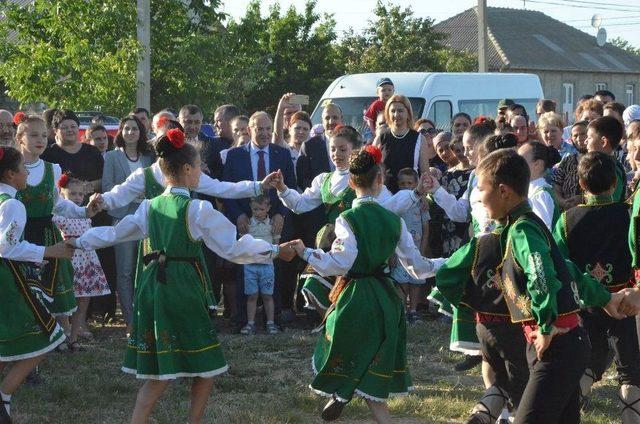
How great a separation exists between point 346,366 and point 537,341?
→ 66.1 inches

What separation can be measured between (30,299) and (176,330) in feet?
3.97

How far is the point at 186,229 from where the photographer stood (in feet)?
19.5

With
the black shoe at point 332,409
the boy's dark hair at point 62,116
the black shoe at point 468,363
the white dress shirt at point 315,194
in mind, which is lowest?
the black shoe at point 468,363

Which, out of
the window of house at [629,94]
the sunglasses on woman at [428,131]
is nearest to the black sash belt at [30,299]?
the sunglasses on woman at [428,131]

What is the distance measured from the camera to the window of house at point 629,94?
57.2 metres

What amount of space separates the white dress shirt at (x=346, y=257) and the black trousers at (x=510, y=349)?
72 centimetres

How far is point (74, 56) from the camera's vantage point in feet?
53.2

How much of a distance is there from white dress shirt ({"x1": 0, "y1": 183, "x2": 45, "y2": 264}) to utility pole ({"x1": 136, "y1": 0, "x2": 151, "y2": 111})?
1104 centimetres

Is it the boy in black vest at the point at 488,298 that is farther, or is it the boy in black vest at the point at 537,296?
the boy in black vest at the point at 488,298

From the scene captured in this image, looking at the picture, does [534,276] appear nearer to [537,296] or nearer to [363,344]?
[537,296]

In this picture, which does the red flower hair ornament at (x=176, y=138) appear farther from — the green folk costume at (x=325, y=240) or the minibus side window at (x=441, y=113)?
the minibus side window at (x=441, y=113)

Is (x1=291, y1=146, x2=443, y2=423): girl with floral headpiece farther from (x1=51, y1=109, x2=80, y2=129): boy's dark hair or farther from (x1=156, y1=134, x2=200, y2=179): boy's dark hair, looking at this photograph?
(x1=51, y1=109, x2=80, y2=129): boy's dark hair

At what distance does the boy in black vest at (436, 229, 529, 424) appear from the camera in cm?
523

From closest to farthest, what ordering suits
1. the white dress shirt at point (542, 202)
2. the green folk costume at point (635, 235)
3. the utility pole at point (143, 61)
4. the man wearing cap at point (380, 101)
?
the green folk costume at point (635, 235) < the white dress shirt at point (542, 202) < the man wearing cap at point (380, 101) < the utility pole at point (143, 61)
